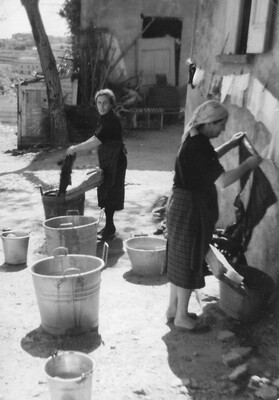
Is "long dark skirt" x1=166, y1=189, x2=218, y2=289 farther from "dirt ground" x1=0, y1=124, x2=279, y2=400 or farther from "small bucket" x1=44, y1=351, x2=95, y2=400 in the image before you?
"small bucket" x1=44, y1=351, x2=95, y2=400

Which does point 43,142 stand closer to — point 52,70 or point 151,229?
point 52,70

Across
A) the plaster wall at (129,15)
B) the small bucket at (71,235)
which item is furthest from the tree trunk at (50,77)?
the small bucket at (71,235)

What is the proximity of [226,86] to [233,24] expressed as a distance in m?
0.70

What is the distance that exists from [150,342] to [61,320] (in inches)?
27.8

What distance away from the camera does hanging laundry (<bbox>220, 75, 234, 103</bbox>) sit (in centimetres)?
508

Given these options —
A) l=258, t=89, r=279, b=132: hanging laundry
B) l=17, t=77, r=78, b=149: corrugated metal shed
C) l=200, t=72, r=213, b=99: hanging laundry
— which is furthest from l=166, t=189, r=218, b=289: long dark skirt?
l=17, t=77, r=78, b=149: corrugated metal shed

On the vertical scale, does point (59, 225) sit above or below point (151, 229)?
above

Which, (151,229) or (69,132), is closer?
(151,229)

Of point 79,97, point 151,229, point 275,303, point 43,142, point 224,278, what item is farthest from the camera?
point 79,97

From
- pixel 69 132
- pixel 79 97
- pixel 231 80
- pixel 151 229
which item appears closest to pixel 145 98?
pixel 79 97

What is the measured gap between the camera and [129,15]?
52.7 ft

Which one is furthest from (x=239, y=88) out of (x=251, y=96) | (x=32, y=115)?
(x=32, y=115)

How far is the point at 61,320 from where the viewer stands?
3754 mm

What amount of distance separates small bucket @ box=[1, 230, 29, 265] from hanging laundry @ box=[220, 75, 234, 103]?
104 inches
